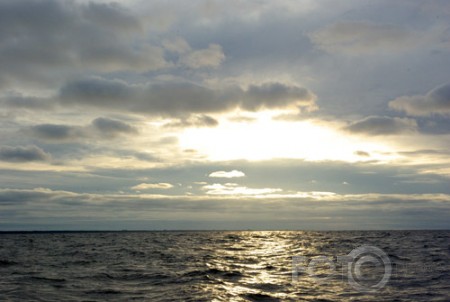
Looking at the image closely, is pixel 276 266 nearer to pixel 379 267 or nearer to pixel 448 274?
pixel 379 267

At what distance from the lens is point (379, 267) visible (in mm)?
38781

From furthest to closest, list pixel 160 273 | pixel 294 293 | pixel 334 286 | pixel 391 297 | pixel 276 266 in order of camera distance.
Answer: pixel 276 266 < pixel 160 273 < pixel 334 286 < pixel 294 293 < pixel 391 297

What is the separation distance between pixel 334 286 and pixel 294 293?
3.67m

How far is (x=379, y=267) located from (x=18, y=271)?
33.3 m

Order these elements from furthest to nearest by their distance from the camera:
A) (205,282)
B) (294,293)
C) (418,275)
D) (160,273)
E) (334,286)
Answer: (160,273)
(418,275)
(205,282)
(334,286)
(294,293)

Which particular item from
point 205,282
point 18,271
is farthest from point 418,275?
point 18,271

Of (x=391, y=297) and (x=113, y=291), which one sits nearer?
(x=391, y=297)

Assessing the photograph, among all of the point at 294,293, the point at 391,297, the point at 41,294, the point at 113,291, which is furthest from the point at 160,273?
the point at 391,297

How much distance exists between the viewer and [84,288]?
29.6 meters

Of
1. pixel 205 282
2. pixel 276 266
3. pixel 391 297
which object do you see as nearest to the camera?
pixel 391 297

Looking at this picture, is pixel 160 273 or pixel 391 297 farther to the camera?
pixel 160 273

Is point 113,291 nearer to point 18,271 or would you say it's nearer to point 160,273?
point 160,273

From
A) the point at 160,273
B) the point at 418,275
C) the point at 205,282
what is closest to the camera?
the point at 205,282

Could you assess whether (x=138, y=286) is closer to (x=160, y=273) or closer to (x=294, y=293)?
(x=160, y=273)
